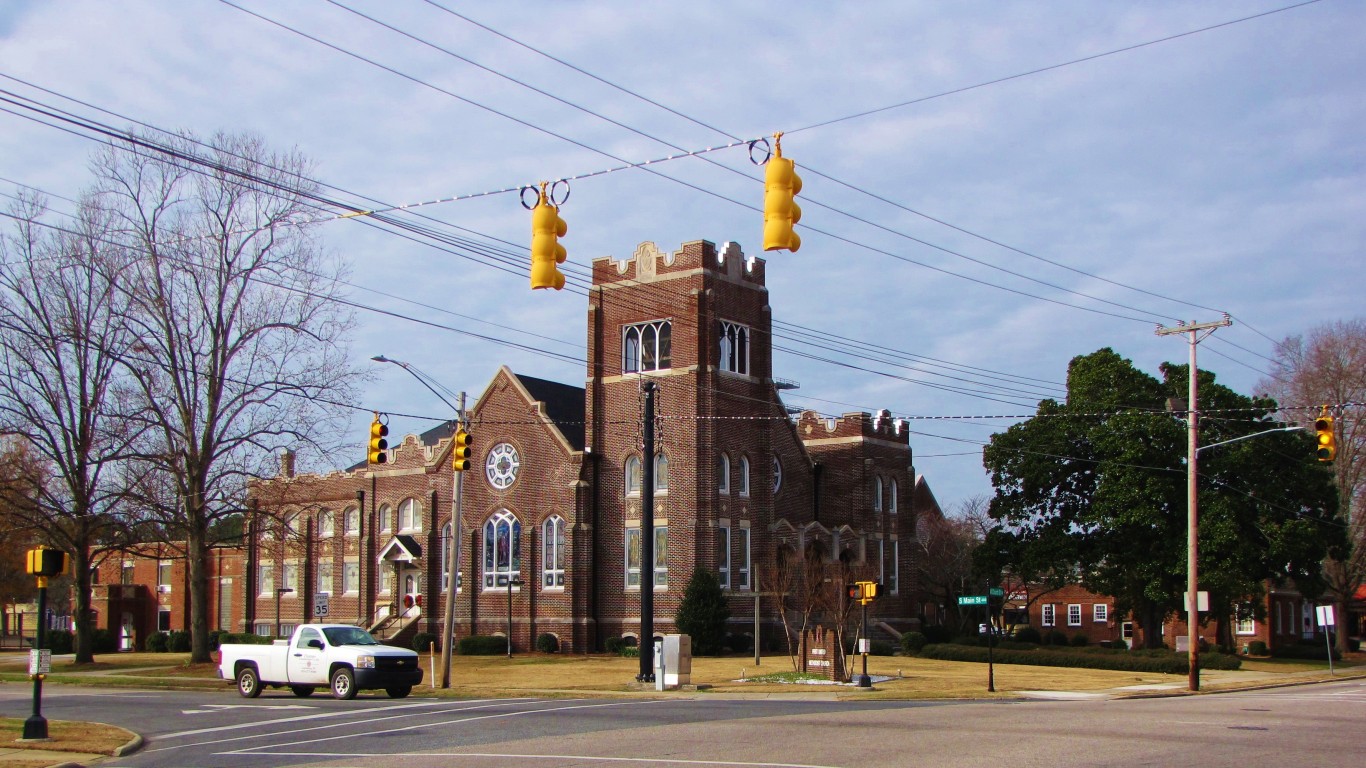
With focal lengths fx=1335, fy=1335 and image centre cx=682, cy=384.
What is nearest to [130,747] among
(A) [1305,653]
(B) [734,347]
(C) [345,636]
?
(C) [345,636]

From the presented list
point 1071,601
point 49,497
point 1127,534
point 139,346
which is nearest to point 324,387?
point 139,346

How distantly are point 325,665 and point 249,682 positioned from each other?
2.60 meters

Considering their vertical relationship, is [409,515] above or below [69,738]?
above

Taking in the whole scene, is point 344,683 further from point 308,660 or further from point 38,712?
point 38,712

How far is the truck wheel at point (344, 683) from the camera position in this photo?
29359 mm

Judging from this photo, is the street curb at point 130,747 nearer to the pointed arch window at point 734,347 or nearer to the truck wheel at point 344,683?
the truck wheel at point 344,683

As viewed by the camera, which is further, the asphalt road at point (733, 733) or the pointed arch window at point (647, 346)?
the pointed arch window at point (647, 346)

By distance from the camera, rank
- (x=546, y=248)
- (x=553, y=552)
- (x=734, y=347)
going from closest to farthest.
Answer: (x=546, y=248) < (x=734, y=347) < (x=553, y=552)

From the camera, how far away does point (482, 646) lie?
52.6m

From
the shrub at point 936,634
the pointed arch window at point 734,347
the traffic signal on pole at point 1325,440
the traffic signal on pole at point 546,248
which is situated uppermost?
the pointed arch window at point 734,347

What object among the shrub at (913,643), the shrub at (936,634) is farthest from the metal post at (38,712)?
the shrub at (936,634)

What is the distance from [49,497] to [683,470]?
2192 cm

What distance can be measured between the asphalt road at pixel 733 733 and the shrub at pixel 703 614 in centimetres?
1933

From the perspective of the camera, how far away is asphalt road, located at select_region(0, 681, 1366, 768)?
52.4 feet
